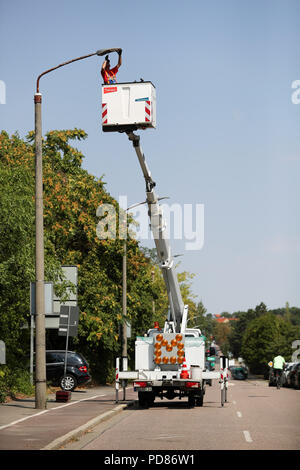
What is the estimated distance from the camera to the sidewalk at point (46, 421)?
43.1 ft

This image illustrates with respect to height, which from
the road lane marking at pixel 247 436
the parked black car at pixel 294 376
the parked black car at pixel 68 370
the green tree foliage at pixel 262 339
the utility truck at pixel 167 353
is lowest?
the green tree foliage at pixel 262 339

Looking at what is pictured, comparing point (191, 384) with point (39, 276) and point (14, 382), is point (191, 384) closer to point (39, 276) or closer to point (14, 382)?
point (39, 276)

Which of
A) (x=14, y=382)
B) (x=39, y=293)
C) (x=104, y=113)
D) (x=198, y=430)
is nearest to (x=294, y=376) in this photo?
(x=14, y=382)

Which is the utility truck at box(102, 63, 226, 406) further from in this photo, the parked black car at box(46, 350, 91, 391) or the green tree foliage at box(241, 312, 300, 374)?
the green tree foliage at box(241, 312, 300, 374)

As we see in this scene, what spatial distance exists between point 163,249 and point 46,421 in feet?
24.0

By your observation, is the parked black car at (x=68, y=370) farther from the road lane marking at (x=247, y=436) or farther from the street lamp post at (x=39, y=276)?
the road lane marking at (x=247, y=436)

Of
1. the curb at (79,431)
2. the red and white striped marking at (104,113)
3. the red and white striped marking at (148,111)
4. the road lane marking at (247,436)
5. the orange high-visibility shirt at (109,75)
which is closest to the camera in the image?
the curb at (79,431)

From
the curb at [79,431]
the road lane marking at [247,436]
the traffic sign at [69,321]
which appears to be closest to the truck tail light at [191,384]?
the curb at [79,431]

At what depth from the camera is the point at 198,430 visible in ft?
51.4

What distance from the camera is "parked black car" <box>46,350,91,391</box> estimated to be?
32.6 metres

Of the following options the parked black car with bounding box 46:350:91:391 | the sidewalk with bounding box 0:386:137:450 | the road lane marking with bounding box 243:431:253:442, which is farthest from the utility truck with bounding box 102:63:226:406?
the parked black car with bounding box 46:350:91:391

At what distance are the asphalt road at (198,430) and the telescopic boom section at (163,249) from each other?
2905 mm

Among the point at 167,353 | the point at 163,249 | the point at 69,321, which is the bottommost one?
the point at 167,353

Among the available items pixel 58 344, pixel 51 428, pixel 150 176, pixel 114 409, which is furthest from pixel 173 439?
pixel 58 344
